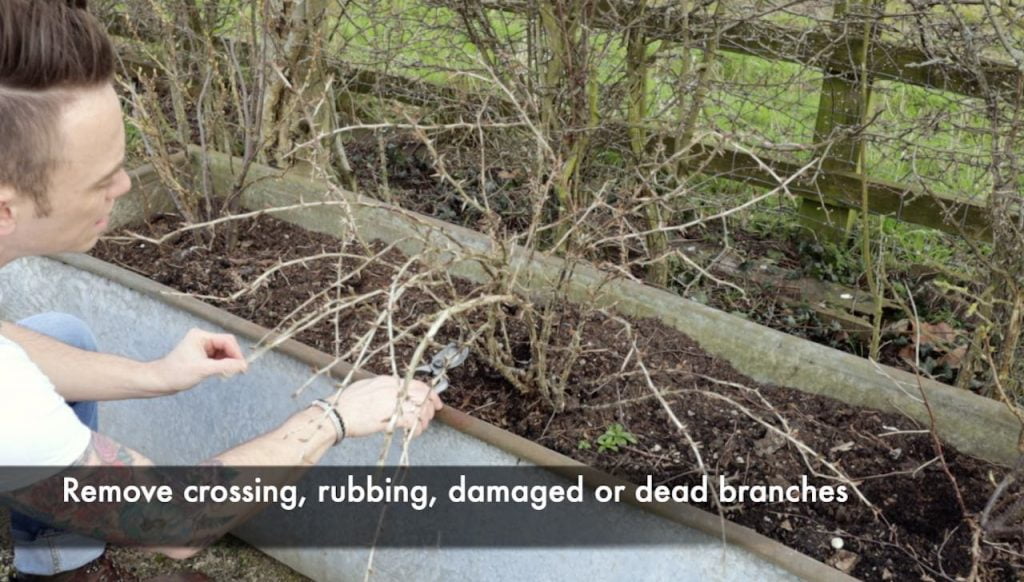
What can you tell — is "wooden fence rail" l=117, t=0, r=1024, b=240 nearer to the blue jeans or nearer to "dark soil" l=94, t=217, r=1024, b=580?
"dark soil" l=94, t=217, r=1024, b=580

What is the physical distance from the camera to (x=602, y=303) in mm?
2646

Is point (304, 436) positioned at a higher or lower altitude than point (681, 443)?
higher

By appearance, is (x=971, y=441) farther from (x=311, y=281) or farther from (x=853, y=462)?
(x=311, y=281)

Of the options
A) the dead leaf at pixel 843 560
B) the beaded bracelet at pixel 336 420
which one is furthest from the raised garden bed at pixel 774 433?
the beaded bracelet at pixel 336 420

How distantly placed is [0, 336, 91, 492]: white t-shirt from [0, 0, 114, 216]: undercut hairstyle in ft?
0.89

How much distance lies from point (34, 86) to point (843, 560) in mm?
1666

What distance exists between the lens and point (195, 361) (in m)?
2.09

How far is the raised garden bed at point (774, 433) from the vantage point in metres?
2.00

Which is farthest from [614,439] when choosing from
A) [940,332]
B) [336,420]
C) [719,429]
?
[940,332]

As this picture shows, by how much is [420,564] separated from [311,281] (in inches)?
37.4

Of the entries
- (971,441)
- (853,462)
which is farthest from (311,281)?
(971,441)

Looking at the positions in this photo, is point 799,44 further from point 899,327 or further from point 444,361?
point 444,361

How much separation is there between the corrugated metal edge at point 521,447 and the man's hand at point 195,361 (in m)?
0.10

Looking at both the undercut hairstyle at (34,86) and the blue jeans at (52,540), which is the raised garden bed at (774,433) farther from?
the undercut hairstyle at (34,86)
